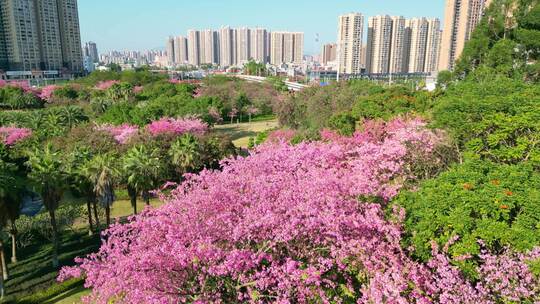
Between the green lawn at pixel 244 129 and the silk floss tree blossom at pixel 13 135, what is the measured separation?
19355mm

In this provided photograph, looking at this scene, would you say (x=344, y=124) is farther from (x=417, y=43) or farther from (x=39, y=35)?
(x=417, y=43)

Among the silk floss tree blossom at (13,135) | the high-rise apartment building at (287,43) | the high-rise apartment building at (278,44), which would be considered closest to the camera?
the silk floss tree blossom at (13,135)

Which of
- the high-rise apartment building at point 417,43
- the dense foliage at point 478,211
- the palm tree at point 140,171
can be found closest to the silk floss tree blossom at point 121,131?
the palm tree at point 140,171

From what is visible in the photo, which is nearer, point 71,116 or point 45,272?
point 45,272

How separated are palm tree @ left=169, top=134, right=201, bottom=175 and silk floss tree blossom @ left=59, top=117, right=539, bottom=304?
12659mm

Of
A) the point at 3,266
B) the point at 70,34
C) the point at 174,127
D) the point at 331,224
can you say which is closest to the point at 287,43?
the point at 70,34

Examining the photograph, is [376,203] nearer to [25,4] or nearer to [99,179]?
[99,179]

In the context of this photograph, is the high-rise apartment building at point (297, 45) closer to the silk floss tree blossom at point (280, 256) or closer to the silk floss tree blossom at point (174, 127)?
the silk floss tree blossom at point (174, 127)

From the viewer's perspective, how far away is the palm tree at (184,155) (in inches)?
949

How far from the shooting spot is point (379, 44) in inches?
4749

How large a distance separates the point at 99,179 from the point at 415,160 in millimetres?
14047

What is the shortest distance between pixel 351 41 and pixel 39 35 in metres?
84.4

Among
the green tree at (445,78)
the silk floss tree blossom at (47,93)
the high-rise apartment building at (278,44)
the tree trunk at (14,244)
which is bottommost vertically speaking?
the tree trunk at (14,244)

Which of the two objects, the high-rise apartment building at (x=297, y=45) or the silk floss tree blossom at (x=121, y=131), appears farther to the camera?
the high-rise apartment building at (x=297, y=45)
